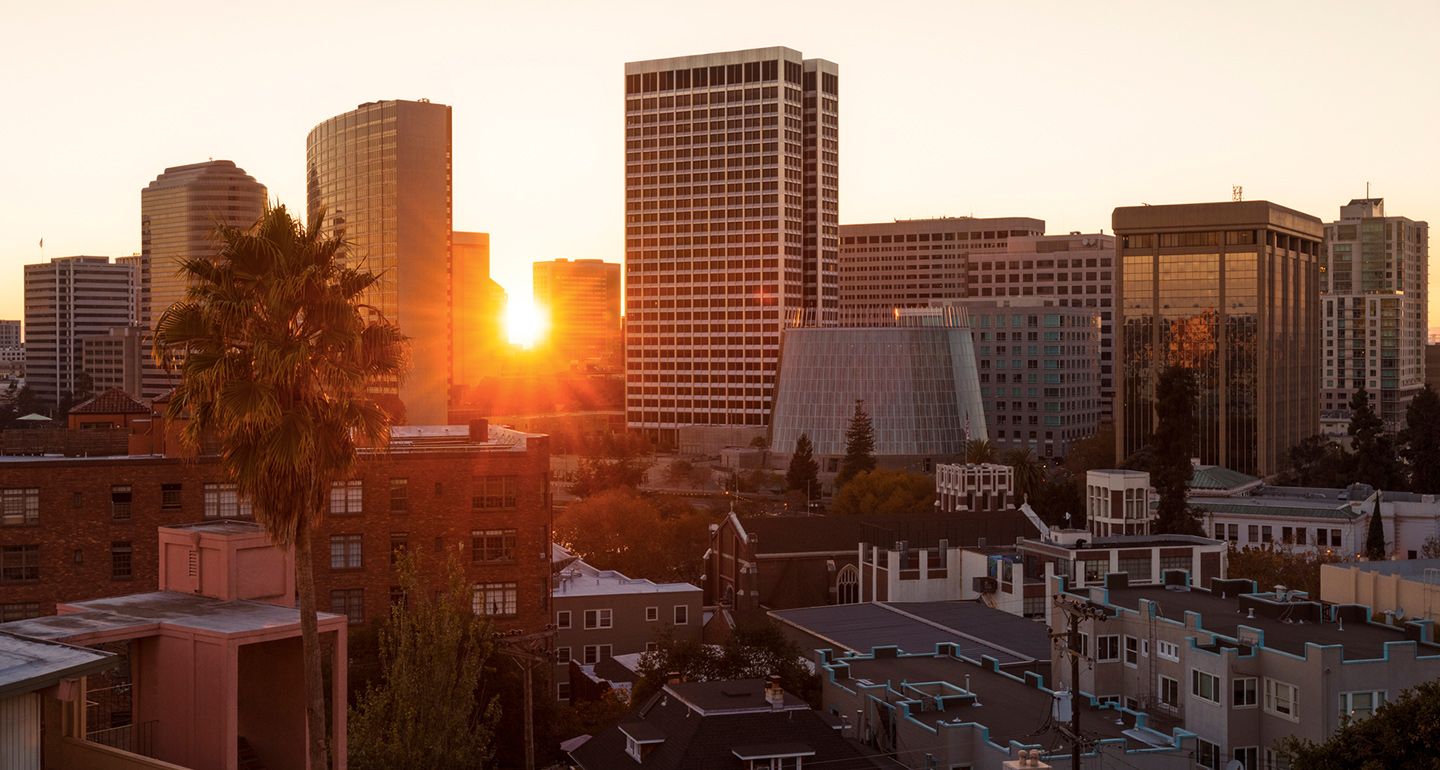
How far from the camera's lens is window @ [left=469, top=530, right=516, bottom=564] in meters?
65.1

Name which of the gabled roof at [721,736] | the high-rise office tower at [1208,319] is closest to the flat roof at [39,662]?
the gabled roof at [721,736]

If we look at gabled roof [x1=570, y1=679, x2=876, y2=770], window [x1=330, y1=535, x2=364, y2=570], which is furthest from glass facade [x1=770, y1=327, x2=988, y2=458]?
gabled roof [x1=570, y1=679, x2=876, y2=770]

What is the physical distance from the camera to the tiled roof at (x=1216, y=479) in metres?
132

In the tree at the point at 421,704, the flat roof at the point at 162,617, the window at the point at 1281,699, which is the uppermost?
the flat roof at the point at 162,617

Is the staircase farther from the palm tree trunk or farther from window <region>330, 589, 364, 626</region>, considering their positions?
window <region>330, 589, 364, 626</region>

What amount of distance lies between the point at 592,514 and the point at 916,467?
261ft

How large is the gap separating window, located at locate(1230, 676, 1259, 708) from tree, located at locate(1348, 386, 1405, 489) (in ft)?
333

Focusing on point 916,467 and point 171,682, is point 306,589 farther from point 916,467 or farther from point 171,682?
point 916,467

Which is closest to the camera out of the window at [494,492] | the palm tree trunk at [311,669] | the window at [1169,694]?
the palm tree trunk at [311,669]

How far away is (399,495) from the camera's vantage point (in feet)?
210

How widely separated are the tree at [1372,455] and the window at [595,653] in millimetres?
93686

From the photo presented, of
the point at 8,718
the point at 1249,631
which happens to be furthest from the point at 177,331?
the point at 1249,631

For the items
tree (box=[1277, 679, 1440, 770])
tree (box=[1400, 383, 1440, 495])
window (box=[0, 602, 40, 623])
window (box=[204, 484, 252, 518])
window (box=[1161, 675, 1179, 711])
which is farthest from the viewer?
tree (box=[1400, 383, 1440, 495])

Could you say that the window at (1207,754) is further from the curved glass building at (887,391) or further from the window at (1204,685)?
the curved glass building at (887,391)
